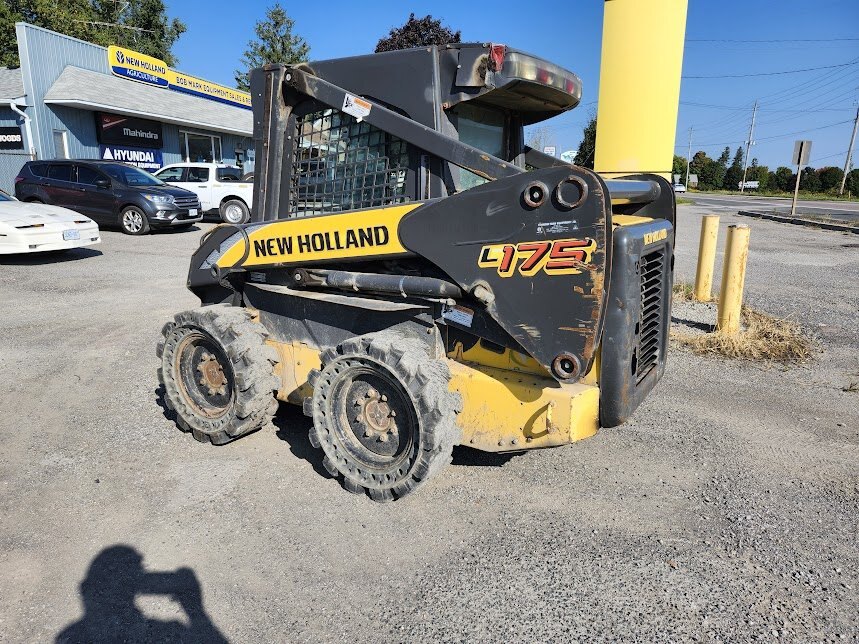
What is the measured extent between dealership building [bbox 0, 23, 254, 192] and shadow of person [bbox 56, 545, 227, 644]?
67.5ft

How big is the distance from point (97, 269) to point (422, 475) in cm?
928

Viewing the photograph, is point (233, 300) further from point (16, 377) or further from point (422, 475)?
point (16, 377)

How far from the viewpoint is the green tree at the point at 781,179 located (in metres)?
61.3

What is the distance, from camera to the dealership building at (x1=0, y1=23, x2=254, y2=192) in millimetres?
19375

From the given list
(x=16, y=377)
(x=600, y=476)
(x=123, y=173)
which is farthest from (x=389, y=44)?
(x=600, y=476)

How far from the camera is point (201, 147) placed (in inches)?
1049

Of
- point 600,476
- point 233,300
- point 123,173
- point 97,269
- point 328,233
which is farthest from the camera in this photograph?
point 123,173

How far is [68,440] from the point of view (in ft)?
14.0

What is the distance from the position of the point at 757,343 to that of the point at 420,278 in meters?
4.56

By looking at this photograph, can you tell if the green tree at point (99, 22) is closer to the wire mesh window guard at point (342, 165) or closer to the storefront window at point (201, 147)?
the storefront window at point (201, 147)

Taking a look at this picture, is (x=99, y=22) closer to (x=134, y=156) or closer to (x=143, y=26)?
(x=143, y=26)

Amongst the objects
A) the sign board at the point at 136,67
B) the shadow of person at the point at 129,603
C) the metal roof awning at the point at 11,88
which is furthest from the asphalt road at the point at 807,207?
the metal roof awning at the point at 11,88

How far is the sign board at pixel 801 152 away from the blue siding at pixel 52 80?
23.9 metres

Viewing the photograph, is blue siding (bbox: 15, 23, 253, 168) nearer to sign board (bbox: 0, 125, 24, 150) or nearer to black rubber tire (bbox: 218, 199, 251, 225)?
sign board (bbox: 0, 125, 24, 150)
